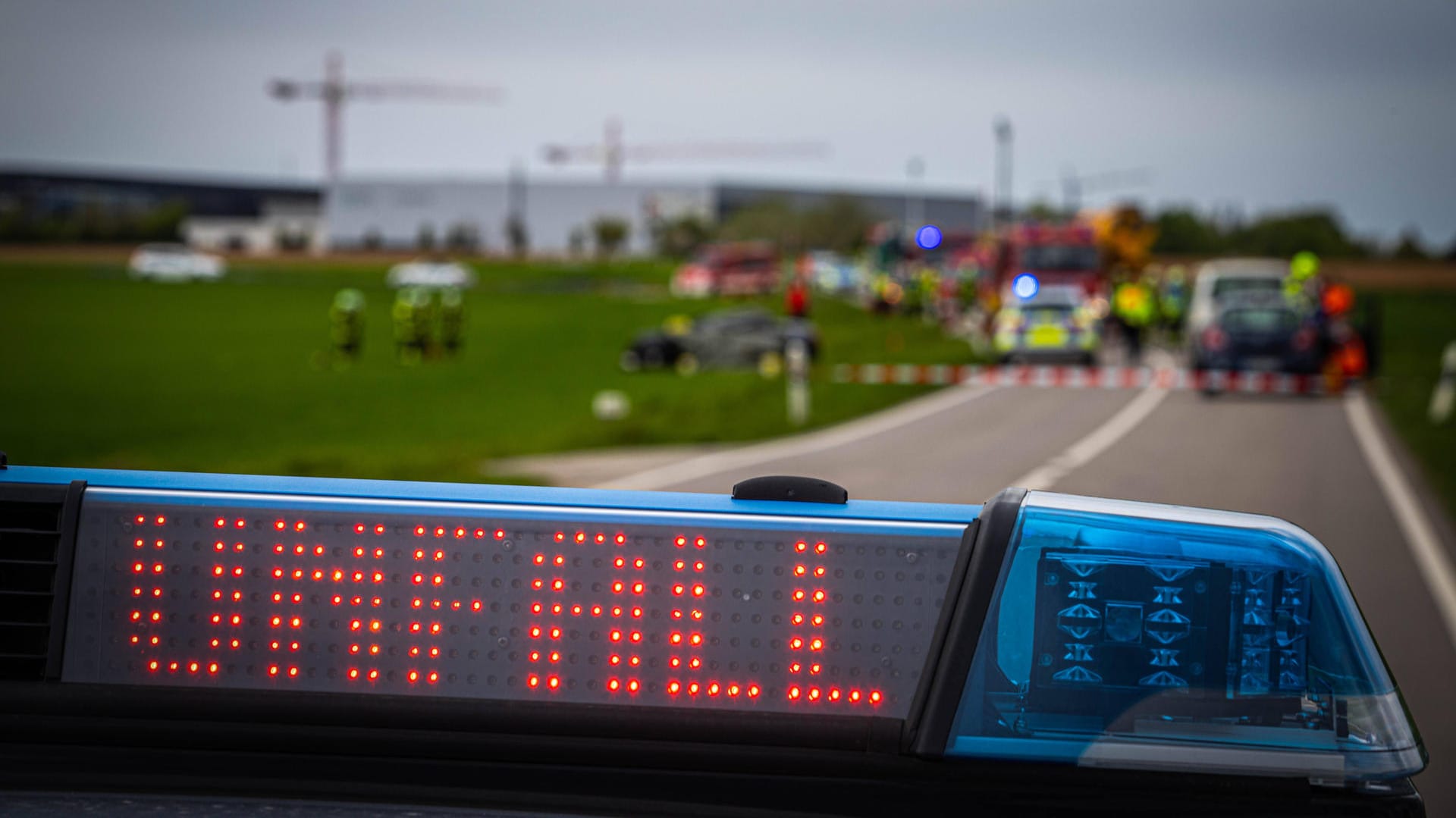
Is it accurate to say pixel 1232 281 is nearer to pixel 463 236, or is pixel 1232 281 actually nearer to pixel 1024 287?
pixel 1024 287

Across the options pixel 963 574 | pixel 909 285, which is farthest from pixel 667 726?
pixel 909 285

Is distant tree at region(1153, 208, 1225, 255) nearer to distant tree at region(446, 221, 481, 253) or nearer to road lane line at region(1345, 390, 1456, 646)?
distant tree at region(446, 221, 481, 253)

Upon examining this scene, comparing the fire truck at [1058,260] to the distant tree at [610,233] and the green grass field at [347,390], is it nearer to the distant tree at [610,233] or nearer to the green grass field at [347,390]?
the green grass field at [347,390]

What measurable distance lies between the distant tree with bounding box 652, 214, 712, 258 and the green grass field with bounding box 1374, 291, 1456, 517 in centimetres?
8206

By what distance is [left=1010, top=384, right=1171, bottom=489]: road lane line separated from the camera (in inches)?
641

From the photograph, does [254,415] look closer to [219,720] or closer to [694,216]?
[219,720]

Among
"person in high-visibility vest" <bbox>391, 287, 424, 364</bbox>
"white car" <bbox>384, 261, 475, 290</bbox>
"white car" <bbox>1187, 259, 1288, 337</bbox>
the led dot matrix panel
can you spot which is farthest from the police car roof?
"white car" <bbox>384, 261, 475, 290</bbox>

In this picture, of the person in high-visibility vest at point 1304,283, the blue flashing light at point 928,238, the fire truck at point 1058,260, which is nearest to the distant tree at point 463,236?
the fire truck at point 1058,260

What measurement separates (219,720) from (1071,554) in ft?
5.94

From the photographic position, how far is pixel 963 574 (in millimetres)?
3545

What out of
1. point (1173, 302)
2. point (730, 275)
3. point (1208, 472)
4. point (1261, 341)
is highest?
point (730, 275)

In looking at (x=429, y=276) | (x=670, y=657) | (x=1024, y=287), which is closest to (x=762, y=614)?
(x=670, y=657)

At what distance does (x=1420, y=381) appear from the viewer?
31875mm

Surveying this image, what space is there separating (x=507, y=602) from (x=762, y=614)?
54 centimetres
